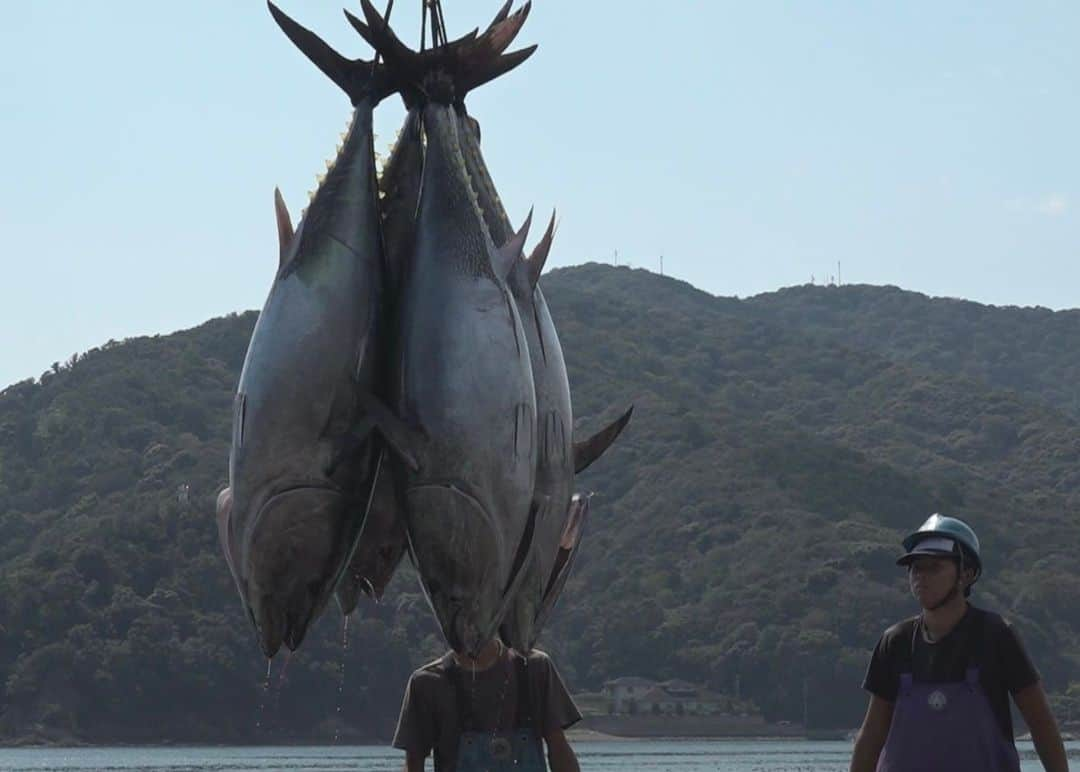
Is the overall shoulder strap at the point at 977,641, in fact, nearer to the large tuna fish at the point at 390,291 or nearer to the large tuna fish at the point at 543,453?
the large tuna fish at the point at 543,453

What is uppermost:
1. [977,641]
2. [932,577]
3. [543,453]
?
[543,453]

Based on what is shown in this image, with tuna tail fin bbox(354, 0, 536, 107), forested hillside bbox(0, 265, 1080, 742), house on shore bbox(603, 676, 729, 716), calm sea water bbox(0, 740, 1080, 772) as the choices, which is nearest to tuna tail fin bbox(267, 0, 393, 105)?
tuna tail fin bbox(354, 0, 536, 107)

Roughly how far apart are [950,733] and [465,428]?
1.90m

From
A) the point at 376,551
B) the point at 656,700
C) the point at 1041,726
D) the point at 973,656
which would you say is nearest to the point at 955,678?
the point at 973,656

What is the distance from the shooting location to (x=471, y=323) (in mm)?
5312

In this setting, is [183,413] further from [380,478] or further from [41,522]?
[380,478]

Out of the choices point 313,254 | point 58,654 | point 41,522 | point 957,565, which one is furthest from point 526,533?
point 41,522

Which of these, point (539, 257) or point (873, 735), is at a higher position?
point (539, 257)

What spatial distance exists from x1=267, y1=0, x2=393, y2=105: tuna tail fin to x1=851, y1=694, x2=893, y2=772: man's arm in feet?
7.60

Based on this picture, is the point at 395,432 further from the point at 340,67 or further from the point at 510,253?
the point at 340,67

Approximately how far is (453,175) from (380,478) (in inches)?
33.7

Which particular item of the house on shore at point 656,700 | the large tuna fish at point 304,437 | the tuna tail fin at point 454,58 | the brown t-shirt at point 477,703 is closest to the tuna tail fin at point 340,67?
the tuna tail fin at point 454,58

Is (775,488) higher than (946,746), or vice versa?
(775,488)

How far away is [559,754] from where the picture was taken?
6891 millimetres
